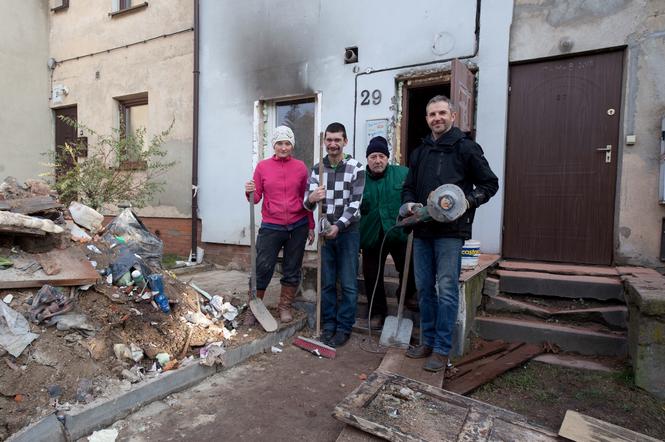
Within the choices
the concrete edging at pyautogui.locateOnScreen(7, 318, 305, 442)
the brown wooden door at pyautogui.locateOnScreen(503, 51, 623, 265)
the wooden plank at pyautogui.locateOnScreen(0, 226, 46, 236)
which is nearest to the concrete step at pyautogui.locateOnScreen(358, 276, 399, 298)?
the concrete edging at pyautogui.locateOnScreen(7, 318, 305, 442)

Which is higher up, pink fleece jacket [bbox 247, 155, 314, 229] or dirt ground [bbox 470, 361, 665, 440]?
pink fleece jacket [bbox 247, 155, 314, 229]

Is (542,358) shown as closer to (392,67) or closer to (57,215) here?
(392,67)

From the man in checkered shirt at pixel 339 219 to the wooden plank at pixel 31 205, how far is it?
2.42 metres

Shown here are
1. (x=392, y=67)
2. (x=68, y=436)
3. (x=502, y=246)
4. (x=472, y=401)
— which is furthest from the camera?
(x=392, y=67)

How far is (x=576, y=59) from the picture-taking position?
431 cm

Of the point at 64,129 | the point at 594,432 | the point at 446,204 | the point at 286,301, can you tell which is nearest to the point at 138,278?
the point at 286,301

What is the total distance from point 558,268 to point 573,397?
1.59 m

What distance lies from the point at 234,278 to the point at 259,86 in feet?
9.93

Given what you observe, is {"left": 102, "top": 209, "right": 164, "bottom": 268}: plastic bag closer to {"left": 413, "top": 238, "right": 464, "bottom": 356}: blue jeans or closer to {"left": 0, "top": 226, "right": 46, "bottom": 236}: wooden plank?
{"left": 0, "top": 226, "right": 46, "bottom": 236}: wooden plank

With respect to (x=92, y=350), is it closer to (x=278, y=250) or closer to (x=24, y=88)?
(x=278, y=250)

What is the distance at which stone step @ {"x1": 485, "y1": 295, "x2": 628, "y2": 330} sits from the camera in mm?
3445

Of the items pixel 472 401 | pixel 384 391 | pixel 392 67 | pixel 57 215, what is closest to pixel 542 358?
pixel 472 401

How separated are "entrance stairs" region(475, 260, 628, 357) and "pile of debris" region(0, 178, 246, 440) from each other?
2.46 meters

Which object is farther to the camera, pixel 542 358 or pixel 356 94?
pixel 356 94
